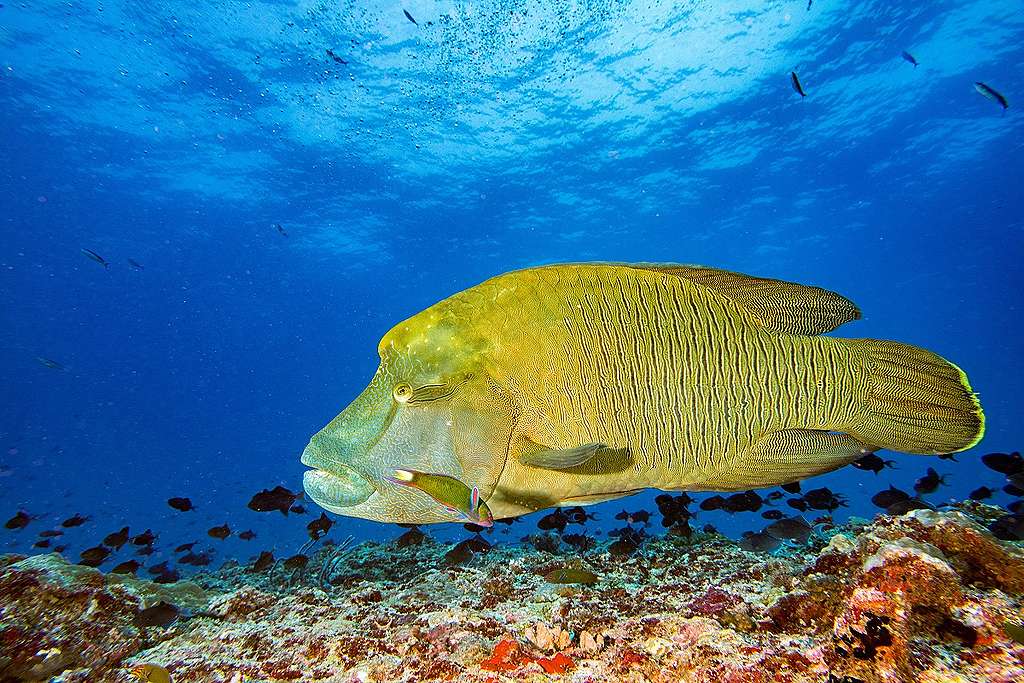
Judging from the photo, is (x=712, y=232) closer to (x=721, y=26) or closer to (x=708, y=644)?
(x=721, y=26)

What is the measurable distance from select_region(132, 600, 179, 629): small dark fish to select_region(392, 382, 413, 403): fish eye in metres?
3.07

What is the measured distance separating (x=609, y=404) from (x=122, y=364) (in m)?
122

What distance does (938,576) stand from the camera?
183 centimetres

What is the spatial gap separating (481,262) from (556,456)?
54.0m

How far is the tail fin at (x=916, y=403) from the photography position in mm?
1697

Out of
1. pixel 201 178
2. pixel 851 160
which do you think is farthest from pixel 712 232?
pixel 201 178

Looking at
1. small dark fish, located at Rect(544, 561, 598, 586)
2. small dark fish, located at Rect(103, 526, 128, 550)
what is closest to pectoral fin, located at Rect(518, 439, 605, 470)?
small dark fish, located at Rect(544, 561, 598, 586)

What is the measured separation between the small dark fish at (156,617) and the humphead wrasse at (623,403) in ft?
8.81

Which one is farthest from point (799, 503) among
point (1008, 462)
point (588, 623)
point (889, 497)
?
point (588, 623)

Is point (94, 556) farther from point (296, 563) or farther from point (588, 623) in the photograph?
point (588, 623)

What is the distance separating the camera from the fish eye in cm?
184

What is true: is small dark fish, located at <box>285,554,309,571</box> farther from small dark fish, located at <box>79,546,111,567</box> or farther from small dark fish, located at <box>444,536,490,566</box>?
small dark fish, located at <box>79,546,111,567</box>

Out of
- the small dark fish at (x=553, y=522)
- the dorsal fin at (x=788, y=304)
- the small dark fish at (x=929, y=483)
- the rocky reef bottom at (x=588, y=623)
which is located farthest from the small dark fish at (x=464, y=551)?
the small dark fish at (x=929, y=483)

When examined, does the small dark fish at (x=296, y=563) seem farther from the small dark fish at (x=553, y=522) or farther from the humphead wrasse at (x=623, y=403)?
the humphead wrasse at (x=623, y=403)
